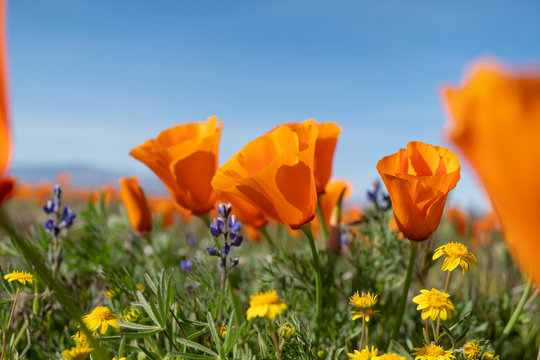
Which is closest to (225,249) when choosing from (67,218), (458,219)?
(67,218)

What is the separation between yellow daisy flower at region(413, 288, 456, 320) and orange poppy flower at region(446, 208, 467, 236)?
2316mm

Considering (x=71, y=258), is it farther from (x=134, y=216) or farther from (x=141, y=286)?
(x=141, y=286)

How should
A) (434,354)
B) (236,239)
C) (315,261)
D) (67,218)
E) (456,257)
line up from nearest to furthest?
(434,354) < (456,257) < (315,261) < (236,239) < (67,218)

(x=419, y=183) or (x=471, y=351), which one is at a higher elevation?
(x=419, y=183)

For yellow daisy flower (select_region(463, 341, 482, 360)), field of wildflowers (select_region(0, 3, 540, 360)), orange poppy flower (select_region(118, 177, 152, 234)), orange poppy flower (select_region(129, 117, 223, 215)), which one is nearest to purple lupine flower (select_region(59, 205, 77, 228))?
field of wildflowers (select_region(0, 3, 540, 360))

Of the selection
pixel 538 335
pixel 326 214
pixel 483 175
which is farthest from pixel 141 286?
pixel 538 335

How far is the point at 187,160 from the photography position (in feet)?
4.54

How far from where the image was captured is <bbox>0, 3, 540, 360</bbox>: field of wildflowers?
1.71 ft

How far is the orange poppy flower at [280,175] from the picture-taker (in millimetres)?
1095

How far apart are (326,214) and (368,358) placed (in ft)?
3.22

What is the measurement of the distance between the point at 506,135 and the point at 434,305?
652 mm

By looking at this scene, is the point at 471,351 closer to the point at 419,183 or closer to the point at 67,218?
the point at 419,183

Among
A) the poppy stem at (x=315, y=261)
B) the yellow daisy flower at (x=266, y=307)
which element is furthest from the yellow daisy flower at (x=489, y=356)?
the yellow daisy flower at (x=266, y=307)

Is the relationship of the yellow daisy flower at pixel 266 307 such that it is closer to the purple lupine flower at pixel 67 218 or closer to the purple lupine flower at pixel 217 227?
the purple lupine flower at pixel 217 227
